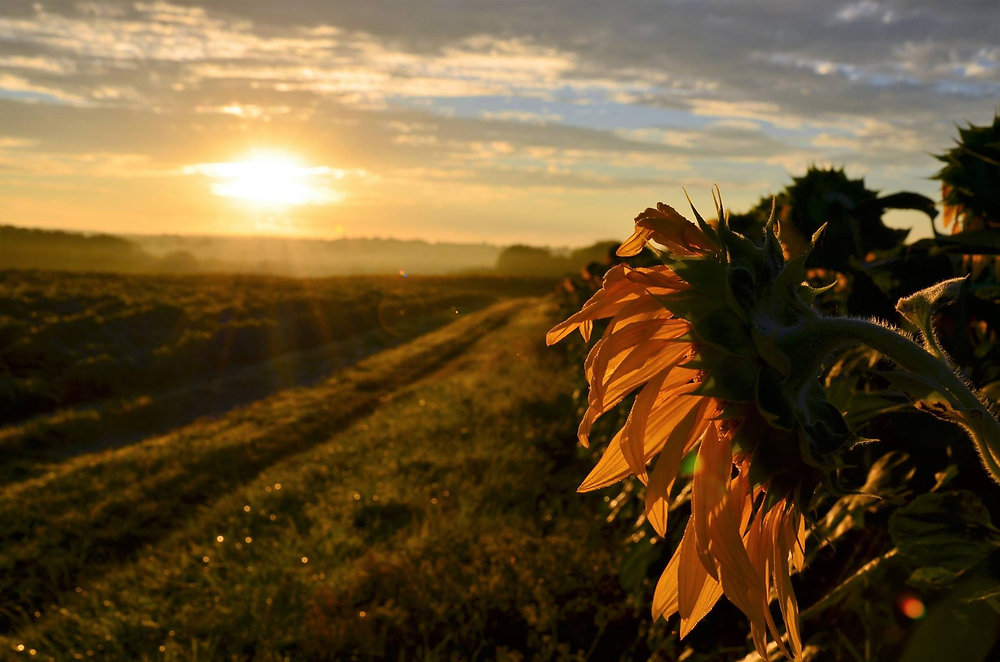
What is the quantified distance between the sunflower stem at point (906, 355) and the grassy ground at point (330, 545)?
2.67 metres

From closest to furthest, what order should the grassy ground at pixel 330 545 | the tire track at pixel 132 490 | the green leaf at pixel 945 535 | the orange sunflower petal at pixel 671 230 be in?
the orange sunflower petal at pixel 671 230, the green leaf at pixel 945 535, the grassy ground at pixel 330 545, the tire track at pixel 132 490

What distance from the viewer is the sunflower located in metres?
0.88

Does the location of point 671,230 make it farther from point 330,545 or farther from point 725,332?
point 330,545

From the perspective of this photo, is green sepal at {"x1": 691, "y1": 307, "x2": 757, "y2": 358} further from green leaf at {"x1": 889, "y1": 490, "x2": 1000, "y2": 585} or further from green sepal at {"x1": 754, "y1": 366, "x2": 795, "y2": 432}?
green leaf at {"x1": 889, "y1": 490, "x2": 1000, "y2": 585}

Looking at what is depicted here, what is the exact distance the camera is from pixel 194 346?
1852cm

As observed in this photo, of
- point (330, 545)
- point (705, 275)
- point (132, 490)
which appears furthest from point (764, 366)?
point (132, 490)

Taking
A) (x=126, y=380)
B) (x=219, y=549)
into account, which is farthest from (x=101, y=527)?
(x=126, y=380)

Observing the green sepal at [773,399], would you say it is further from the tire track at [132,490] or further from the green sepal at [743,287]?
the tire track at [132,490]

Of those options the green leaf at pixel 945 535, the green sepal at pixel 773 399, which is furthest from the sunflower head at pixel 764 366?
the green leaf at pixel 945 535

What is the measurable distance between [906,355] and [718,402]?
0.22 meters

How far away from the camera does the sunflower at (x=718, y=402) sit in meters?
0.88

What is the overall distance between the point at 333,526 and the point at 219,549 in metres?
0.91

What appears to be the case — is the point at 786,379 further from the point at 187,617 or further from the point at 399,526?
the point at 399,526

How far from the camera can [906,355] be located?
866mm
